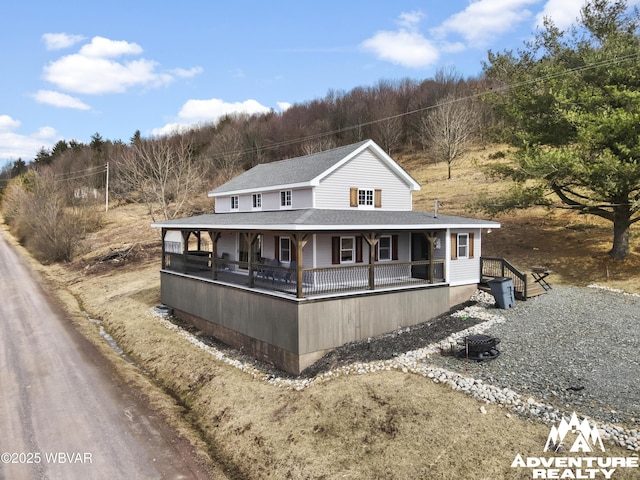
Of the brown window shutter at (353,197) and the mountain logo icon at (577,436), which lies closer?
the mountain logo icon at (577,436)

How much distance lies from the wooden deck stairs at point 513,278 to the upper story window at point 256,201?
12165 mm

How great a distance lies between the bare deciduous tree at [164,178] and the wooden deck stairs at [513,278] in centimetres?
2947

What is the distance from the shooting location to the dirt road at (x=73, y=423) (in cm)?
1046

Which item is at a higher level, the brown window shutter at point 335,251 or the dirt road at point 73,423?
the brown window shutter at point 335,251

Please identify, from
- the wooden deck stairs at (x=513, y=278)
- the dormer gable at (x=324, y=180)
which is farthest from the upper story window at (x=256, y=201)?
the wooden deck stairs at (x=513, y=278)

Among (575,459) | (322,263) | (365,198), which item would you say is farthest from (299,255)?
(575,459)

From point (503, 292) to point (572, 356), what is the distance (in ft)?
17.0

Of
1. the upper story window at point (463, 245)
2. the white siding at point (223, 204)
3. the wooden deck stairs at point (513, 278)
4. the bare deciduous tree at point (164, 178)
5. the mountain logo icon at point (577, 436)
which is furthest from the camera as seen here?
the bare deciduous tree at point (164, 178)

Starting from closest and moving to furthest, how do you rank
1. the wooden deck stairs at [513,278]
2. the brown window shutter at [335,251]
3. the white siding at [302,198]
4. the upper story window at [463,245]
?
1. the brown window shutter at [335,251]
2. the wooden deck stairs at [513,278]
3. the upper story window at [463,245]
4. the white siding at [302,198]

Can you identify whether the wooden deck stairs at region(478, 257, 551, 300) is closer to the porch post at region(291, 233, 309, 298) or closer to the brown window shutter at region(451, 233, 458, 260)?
the brown window shutter at region(451, 233, 458, 260)

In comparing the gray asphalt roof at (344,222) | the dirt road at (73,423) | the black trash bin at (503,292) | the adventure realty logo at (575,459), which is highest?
the gray asphalt roof at (344,222)

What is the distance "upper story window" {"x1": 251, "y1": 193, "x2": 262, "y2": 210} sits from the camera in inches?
939

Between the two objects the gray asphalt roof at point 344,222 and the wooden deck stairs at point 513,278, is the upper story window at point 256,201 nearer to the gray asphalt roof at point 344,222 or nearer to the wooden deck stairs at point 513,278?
the gray asphalt roof at point 344,222

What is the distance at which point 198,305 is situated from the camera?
20547mm
